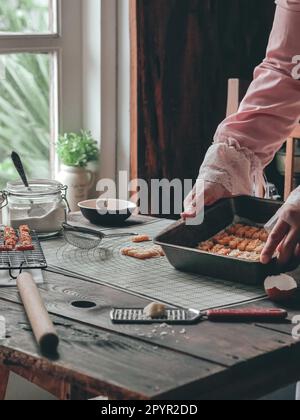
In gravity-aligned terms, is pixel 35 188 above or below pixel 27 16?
below

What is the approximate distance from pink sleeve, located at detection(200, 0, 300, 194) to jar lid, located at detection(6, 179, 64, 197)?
392mm

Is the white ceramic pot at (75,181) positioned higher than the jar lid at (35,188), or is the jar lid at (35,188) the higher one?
the jar lid at (35,188)

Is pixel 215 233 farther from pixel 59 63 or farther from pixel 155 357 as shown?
pixel 59 63

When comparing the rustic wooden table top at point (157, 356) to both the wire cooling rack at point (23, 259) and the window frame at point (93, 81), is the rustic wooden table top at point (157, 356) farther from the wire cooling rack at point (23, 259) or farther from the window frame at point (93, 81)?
the window frame at point (93, 81)

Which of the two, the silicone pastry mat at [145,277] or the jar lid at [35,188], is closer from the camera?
the silicone pastry mat at [145,277]

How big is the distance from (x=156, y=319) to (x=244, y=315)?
153 mm

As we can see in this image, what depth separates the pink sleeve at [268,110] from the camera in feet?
6.74

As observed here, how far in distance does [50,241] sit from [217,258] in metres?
0.50

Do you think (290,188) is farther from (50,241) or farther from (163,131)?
(50,241)

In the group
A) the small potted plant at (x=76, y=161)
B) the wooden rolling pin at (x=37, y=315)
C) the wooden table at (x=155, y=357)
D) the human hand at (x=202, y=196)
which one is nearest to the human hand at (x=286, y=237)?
the wooden table at (x=155, y=357)

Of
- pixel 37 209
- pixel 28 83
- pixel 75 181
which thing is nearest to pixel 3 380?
pixel 37 209

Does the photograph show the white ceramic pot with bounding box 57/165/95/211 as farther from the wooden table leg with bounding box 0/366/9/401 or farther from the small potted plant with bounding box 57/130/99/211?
the wooden table leg with bounding box 0/366/9/401

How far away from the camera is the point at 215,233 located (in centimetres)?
195

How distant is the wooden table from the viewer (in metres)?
1.22
